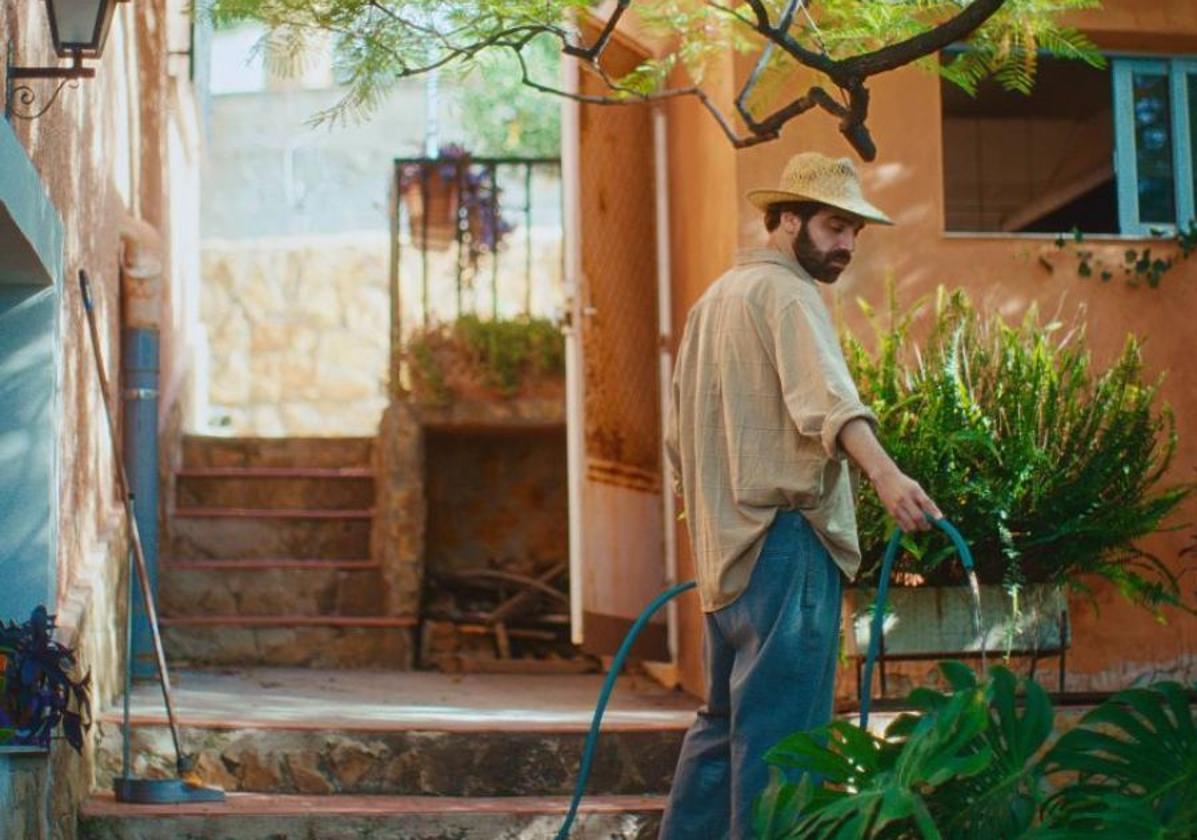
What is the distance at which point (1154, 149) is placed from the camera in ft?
27.7

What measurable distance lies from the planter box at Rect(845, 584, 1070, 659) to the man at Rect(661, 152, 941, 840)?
5.85 ft

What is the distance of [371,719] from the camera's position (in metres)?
7.11

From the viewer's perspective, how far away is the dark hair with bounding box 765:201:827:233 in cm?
507

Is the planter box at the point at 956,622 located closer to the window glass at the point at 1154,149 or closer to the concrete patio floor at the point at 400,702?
the concrete patio floor at the point at 400,702

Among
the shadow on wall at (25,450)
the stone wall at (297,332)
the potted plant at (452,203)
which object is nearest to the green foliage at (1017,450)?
the shadow on wall at (25,450)

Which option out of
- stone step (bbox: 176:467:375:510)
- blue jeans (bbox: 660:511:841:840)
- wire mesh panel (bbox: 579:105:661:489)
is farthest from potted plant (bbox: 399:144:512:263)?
blue jeans (bbox: 660:511:841:840)

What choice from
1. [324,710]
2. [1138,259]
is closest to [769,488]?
[324,710]

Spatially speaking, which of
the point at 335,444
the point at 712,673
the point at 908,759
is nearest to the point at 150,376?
the point at 335,444

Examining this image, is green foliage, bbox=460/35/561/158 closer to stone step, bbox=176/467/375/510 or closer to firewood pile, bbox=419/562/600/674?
stone step, bbox=176/467/375/510

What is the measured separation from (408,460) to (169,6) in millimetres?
2664

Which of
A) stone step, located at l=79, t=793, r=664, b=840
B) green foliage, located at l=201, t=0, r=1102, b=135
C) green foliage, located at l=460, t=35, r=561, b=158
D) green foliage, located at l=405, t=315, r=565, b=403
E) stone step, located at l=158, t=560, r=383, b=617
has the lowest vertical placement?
stone step, located at l=79, t=793, r=664, b=840

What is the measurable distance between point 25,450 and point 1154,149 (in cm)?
474

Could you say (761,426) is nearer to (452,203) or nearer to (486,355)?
(486,355)

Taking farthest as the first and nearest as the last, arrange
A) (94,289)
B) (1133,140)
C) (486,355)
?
(486,355) → (1133,140) → (94,289)
